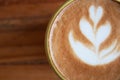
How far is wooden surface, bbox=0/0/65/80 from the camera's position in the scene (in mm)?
795

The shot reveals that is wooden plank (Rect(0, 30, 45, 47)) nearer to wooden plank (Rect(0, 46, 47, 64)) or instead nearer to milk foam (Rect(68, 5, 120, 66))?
wooden plank (Rect(0, 46, 47, 64))

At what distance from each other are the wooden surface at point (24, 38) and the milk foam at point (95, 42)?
0.39 feet

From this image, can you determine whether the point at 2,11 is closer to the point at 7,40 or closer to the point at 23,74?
the point at 7,40

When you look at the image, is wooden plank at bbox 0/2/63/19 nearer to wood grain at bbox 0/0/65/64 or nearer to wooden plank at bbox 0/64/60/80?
wood grain at bbox 0/0/65/64

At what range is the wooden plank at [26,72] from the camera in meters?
0.79

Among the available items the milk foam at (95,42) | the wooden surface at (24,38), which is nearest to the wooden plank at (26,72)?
the wooden surface at (24,38)

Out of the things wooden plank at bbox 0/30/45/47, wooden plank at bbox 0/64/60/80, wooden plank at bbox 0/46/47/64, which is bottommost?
wooden plank at bbox 0/64/60/80

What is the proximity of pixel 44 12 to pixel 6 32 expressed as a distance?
0.46ft

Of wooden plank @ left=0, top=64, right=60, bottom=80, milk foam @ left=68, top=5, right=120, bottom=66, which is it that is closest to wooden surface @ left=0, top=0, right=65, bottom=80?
wooden plank @ left=0, top=64, right=60, bottom=80

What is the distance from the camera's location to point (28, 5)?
817 mm

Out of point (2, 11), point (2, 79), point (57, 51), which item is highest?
point (2, 11)

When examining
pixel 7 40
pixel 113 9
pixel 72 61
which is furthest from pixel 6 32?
pixel 113 9

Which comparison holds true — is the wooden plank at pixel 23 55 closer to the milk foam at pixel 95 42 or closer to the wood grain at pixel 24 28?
the wood grain at pixel 24 28

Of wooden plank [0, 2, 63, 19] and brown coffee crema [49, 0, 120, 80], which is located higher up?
wooden plank [0, 2, 63, 19]
